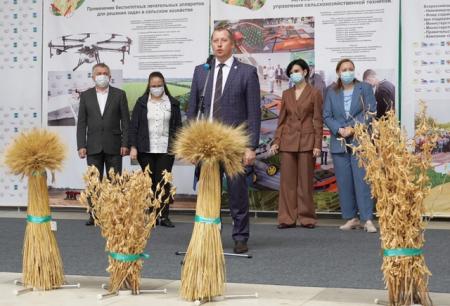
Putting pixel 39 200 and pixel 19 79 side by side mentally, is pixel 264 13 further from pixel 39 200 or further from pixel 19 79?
pixel 39 200

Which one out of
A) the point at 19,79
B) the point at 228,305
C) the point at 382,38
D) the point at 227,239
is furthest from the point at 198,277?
the point at 19,79

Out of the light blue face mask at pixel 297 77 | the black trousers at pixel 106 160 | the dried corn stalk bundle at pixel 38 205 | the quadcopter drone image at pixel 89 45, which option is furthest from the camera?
the quadcopter drone image at pixel 89 45

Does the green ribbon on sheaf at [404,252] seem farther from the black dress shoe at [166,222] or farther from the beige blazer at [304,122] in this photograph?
the black dress shoe at [166,222]

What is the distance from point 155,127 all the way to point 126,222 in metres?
3.80

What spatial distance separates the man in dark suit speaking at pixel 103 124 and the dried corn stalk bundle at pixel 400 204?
4.58 meters

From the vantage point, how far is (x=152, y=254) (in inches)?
244

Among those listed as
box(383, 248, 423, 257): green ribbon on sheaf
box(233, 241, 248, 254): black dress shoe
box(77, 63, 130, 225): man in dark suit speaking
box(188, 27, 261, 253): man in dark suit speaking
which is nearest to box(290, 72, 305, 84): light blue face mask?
box(77, 63, 130, 225): man in dark suit speaking

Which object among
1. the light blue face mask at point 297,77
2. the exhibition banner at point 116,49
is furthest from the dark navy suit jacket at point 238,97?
the exhibition banner at point 116,49

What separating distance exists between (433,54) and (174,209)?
124 inches

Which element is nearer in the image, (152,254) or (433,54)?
(152,254)

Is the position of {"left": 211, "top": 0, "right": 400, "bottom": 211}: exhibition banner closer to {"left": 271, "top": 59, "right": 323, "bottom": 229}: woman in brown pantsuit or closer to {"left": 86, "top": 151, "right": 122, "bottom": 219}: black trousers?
{"left": 271, "top": 59, "right": 323, "bottom": 229}: woman in brown pantsuit

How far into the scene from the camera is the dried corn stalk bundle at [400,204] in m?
4.00

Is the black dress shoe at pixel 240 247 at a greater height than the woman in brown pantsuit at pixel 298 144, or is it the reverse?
the woman in brown pantsuit at pixel 298 144

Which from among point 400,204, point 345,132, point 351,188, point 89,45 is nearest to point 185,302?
point 400,204
